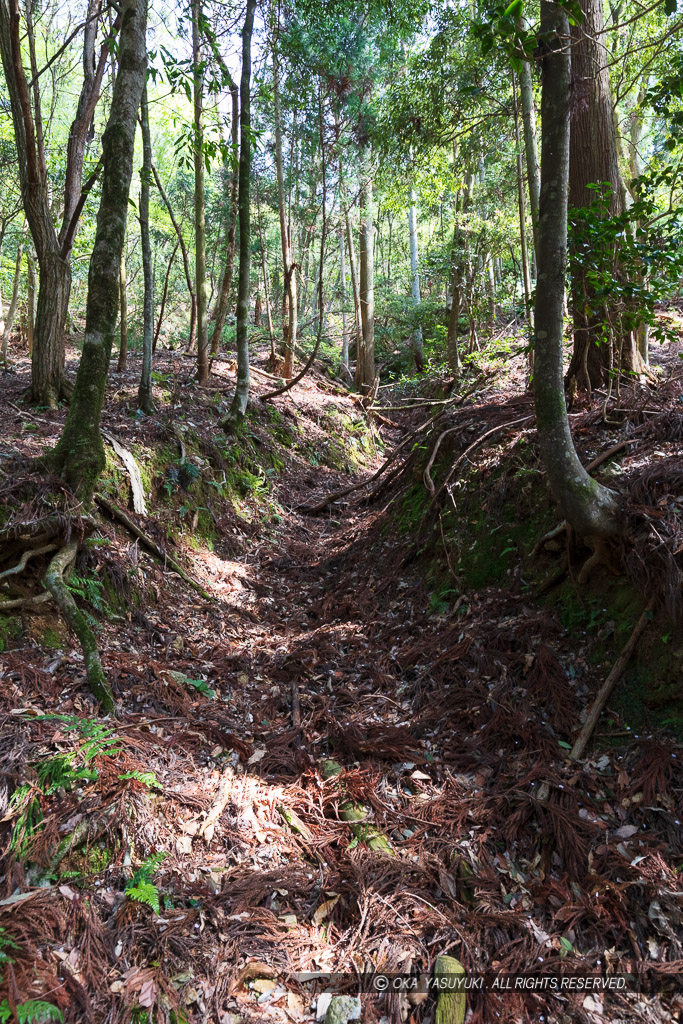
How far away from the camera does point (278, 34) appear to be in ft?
32.5

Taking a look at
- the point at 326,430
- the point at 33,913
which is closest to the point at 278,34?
the point at 326,430

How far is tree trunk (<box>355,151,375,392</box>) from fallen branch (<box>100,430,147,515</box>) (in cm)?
1162

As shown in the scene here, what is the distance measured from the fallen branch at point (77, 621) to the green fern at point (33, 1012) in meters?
1.71

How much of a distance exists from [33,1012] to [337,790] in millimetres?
1982

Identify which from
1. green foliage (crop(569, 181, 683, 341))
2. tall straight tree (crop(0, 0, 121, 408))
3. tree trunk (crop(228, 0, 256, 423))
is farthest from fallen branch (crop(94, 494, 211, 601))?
green foliage (crop(569, 181, 683, 341))

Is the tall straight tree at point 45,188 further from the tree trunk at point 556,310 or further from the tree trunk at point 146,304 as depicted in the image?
the tree trunk at point 556,310

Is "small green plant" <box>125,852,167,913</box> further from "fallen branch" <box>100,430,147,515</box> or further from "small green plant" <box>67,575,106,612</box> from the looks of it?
"fallen branch" <box>100,430,147,515</box>

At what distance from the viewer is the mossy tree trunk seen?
4.88 metres

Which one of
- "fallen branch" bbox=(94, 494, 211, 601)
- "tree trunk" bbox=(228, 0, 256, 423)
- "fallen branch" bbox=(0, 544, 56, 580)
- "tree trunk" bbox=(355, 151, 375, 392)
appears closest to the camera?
"fallen branch" bbox=(0, 544, 56, 580)

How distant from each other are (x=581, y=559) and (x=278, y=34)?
10793 mm

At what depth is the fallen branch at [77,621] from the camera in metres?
3.77

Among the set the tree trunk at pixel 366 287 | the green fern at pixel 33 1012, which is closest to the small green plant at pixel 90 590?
the green fern at pixel 33 1012

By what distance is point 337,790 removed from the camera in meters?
3.72

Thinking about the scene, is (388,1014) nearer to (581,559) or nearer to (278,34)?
(581,559)
